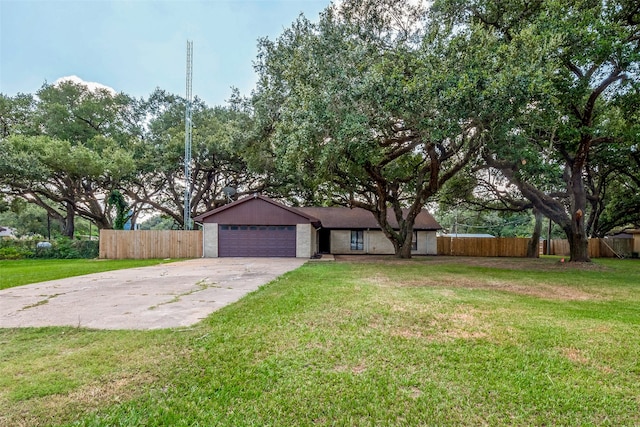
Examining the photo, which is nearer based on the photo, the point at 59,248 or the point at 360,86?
the point at 360,86

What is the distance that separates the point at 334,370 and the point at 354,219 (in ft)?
68.0

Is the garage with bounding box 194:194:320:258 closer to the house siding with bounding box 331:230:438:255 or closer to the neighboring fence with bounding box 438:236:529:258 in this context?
the house siding with bounding box 331:230:438:255

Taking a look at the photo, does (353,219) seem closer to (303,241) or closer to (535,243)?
(303,241)

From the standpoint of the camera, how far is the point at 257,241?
18.4 metres

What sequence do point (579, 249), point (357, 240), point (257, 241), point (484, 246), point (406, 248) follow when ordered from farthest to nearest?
1. point (484, 246)
2. point (357, 240)
3. point (257, 241)
4. point (406, 248)
5. point (579, 249)

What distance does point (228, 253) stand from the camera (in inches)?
718

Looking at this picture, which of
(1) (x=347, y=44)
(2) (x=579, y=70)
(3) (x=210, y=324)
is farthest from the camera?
(2) (x=579, y=70)

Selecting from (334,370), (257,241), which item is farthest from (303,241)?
(334,370)

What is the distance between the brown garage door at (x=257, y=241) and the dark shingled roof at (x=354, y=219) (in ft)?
14.2

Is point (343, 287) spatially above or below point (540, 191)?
below

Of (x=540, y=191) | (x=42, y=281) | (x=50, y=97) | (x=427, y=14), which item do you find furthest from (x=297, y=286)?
(x=50, y=97)

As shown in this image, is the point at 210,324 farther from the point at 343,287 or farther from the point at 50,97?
the point at 50,97

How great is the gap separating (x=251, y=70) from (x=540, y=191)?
14136mm

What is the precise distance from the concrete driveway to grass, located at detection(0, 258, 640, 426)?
1.44 ft
